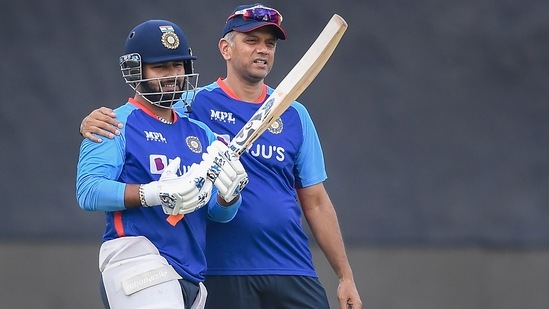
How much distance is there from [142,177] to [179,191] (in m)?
0.23

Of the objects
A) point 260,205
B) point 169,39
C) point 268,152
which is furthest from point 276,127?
point 169,39

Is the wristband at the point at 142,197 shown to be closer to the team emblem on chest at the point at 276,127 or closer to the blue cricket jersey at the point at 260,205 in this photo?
the blue cricket jersey at the point at 260,205

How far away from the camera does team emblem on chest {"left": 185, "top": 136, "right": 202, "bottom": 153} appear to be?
10.3 ft

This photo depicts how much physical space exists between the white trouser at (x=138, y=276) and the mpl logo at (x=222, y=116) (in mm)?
641

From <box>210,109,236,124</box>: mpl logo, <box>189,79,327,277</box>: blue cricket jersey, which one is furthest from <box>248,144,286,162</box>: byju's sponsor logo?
<box>210,109,236,124</box>: mpl logo

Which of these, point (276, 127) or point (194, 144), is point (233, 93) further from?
point (194, 144)

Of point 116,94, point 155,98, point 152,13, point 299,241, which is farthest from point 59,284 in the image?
point 155,98

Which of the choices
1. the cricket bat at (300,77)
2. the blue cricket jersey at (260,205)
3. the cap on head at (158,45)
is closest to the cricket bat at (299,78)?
the cricket bat at (300,77)

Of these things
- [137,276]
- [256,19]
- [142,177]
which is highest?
[256,19]

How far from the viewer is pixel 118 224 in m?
3.00

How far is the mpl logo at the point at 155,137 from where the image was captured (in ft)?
10.0

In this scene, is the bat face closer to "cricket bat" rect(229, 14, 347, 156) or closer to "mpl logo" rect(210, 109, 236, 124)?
"cricket bat" rect(229, 14, 347, 156)

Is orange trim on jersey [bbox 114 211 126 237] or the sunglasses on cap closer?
orange trim on jersey [bbox 114 211 126 237]

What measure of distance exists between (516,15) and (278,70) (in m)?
1.05
